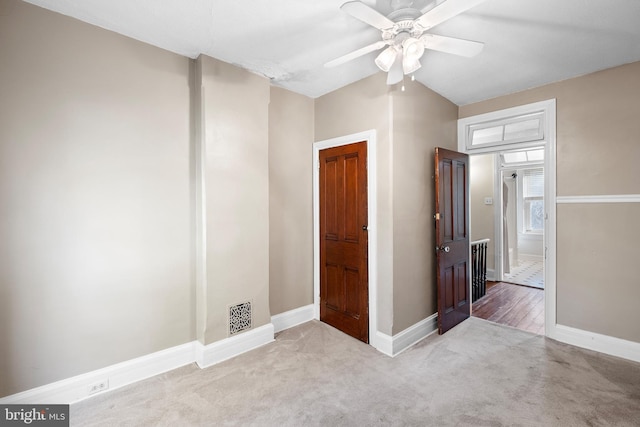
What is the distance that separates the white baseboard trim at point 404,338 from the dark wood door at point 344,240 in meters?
0.19

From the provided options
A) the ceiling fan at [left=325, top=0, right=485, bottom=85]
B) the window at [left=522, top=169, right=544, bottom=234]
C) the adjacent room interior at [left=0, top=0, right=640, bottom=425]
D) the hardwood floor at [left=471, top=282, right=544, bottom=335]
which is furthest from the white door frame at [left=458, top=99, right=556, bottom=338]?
the window at [left=522, top=169, right=544, bottom=234]

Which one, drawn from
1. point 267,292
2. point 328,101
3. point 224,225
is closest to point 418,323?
point 267,292

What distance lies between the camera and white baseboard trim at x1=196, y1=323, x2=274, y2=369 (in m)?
2.39

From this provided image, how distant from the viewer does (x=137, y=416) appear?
5.99 feet

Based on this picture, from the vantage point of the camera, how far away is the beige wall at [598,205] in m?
2.53

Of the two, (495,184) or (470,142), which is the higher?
(470,142)

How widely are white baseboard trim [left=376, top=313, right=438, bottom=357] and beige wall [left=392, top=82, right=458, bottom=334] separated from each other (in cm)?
6

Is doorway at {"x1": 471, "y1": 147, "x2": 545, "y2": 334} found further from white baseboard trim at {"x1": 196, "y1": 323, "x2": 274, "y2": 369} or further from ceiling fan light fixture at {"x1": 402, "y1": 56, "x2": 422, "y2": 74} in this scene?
white baseboard trim at {"x1": 196, "y1": 323, "x2": 274, "y2": 369}

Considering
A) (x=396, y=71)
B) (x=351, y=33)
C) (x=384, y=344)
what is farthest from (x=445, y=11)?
(x=384, y=344)

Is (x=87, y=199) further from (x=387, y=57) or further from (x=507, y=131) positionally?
(x=507, y=131)

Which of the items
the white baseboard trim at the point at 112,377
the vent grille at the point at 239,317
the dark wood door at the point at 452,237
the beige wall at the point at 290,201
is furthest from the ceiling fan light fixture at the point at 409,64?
the white baseboard trim at the point at 112,377

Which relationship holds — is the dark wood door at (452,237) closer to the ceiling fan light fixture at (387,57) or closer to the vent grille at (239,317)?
the ceiling fan light fixture at (387,57)

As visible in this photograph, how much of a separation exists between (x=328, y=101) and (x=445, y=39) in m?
1.67

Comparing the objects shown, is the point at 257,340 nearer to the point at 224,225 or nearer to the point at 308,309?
the point at 308,309
